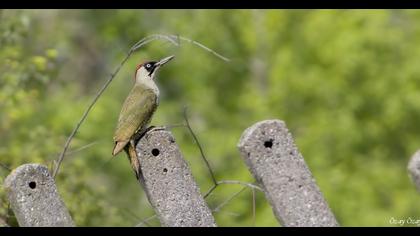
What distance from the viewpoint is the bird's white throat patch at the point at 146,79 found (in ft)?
19.9

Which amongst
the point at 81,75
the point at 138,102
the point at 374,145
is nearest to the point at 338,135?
the point at 374,145

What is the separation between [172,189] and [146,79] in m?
2.14

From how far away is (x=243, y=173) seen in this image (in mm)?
26422

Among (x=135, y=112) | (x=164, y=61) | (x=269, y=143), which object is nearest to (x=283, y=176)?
(x=269, y=143)

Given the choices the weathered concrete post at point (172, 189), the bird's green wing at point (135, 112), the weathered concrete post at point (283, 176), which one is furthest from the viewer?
the bird's green wing at point (135, 112)

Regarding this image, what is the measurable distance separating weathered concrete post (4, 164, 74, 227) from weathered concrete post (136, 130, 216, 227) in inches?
11.9

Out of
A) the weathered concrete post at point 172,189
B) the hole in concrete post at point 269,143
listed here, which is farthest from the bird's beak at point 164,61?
the hole in concrete post at point 269,143

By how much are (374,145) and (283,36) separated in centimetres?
464

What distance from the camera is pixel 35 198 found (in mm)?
4219

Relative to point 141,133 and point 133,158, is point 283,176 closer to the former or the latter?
point 133,158

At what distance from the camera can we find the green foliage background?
23531 millimetres

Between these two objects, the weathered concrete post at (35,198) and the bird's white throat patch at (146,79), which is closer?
the weathered concrete post at (35,198)

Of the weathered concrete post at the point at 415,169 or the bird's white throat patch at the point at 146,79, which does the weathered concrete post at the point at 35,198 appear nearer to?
the weathered concrete post at the point at 415,169
